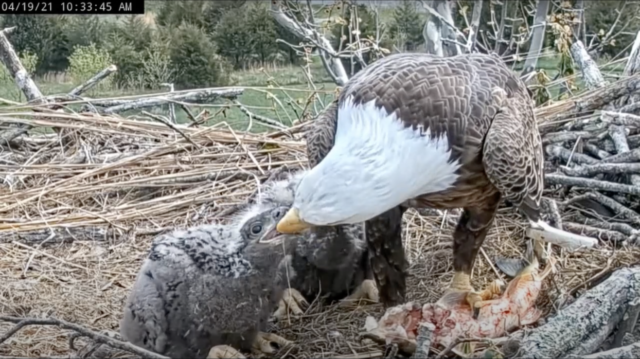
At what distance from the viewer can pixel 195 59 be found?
339 cm

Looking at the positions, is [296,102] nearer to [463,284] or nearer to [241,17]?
[241,17]

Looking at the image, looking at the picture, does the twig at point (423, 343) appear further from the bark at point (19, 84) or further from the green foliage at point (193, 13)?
the bark at point (19, 84)

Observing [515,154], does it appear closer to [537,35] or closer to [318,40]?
[318,40]

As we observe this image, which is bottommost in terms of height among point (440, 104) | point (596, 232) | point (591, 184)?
point (596, 232)

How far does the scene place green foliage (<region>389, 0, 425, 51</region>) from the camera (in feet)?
13.2

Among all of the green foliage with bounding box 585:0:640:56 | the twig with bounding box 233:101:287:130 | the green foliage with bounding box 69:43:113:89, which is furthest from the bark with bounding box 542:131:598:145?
the green foliage with bounding box 585:0:640:56

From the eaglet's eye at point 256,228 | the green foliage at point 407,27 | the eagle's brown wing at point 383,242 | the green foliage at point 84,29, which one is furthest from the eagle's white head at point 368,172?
→ the green foliage at point 407,27

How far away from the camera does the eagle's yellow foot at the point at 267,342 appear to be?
176 cm

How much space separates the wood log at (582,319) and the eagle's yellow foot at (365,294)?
61 cm

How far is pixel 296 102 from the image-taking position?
139 inches

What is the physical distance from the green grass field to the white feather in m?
1.56

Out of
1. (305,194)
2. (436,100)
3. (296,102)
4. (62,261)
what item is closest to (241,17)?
(296,102)

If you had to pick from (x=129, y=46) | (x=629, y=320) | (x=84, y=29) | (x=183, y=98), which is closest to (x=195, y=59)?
(x=183, y=98)

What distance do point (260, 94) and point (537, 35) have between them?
1.76m
